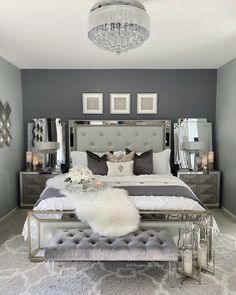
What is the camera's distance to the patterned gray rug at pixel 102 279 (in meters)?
2.41

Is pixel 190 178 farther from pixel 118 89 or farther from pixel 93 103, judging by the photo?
pixel 93 103

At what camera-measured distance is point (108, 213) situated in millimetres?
2734

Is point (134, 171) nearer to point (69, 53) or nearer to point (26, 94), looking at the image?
point (69, 53)

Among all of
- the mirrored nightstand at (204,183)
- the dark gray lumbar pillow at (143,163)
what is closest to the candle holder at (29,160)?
the dark gray lumbar pillow at (143,163)

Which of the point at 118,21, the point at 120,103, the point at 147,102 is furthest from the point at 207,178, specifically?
the point at 118,21

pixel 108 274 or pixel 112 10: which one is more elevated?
pixel 112 10

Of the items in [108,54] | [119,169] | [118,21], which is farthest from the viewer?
[119,169]

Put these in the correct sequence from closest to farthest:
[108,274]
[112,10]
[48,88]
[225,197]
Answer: [112,10] → [108,274] → [225,197] → [48,88]

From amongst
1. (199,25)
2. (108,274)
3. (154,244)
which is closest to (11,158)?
(108,274)

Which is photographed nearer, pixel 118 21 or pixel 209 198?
pixel 118 21

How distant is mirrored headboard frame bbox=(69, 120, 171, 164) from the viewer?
504 cm

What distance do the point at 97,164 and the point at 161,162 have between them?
1.11 metres

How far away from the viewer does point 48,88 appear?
16.9 ft

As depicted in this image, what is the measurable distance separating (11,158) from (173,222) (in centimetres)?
307
